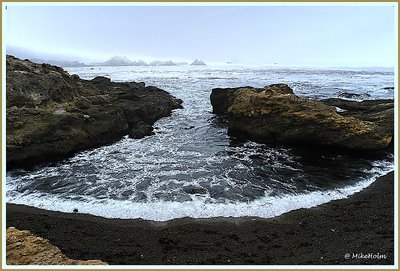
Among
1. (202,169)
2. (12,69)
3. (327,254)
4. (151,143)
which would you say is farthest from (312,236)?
(12,69)

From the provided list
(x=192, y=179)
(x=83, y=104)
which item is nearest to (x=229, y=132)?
(x=192, y=179)

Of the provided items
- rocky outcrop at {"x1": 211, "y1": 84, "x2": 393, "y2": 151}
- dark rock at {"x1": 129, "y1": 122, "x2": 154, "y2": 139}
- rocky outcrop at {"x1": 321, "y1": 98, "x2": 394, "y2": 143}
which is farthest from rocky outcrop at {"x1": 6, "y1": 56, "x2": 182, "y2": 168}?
rocky outcrop at {"x1": 321, "y1": 98, "x2": 394, "y2": 143}

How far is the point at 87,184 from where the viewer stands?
1004cm

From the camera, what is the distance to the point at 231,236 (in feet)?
23.3

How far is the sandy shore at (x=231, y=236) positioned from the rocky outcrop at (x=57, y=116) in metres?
3.70

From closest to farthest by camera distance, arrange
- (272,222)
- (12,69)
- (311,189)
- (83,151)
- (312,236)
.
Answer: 1. (312,236)
2. (272,222)
3. (311,189)
4. (83,151)
5. (12,69)

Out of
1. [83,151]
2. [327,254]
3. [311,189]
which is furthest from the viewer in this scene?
[83,151]

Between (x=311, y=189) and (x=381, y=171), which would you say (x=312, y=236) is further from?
(x=381, y=171)

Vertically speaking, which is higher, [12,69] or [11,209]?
[12,69]

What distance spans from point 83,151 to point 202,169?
542cm

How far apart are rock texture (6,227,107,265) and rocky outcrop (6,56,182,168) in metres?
6.22

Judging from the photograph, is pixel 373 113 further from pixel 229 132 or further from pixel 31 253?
pixel 31 253

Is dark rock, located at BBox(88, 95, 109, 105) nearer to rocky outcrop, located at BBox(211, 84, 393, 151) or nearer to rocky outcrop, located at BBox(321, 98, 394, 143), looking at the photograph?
rocky outcrop, located at BBox(211, 84, 393, 151)

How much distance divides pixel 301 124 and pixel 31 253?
11124 millimetres
